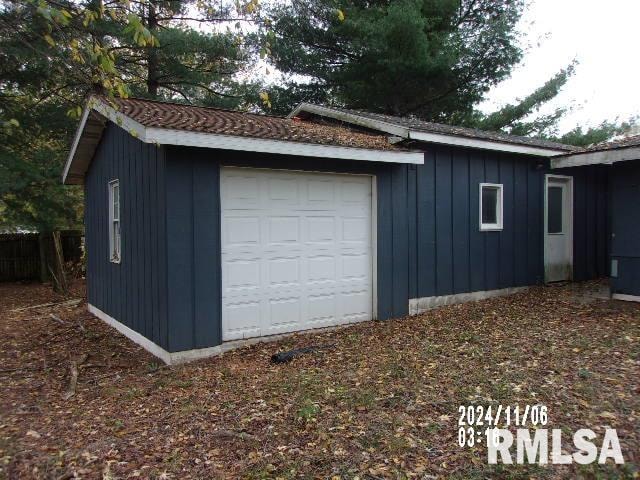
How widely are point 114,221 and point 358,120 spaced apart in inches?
185

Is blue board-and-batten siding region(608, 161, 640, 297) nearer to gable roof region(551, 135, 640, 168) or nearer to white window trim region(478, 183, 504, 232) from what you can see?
gable roof region(551, 135, 640, 168)

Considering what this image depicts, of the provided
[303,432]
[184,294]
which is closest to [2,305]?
[184,294]

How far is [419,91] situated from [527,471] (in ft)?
45.1

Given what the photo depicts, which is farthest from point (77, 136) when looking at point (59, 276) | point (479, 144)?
point (479, 144)

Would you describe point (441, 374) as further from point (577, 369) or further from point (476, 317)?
point (476, 317)

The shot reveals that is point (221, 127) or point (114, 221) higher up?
point (221, 127)

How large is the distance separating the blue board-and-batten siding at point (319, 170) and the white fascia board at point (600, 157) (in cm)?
98

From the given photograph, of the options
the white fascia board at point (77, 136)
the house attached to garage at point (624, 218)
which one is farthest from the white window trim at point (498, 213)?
the white fascia board at point (77, 136)

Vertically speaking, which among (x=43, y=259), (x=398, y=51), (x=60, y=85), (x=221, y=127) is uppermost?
(x=398, y=51)

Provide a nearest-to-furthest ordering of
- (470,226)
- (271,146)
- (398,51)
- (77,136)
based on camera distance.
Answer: (271,146)
(77,136)
(470,226)
(398,51)

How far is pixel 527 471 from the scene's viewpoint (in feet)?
9.26

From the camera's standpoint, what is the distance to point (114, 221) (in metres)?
7.56

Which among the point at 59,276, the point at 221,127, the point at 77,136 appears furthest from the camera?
the point at 59,276
